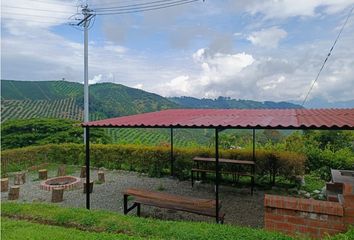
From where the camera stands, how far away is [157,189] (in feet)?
29.7

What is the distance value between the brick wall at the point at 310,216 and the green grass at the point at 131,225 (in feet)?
0.81

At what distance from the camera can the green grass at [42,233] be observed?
4156 mm

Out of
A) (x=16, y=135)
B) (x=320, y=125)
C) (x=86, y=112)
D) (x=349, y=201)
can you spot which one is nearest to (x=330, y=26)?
(x=320, y=125)

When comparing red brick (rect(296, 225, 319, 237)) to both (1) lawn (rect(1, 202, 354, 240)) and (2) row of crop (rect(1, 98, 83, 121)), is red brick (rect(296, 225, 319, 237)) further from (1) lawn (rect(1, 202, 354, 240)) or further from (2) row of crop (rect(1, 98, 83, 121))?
(2) row of crop (rect(1, 98, 83, 121))

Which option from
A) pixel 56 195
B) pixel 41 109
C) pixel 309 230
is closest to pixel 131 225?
pixel 309 230

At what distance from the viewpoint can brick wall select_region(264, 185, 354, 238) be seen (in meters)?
3.80

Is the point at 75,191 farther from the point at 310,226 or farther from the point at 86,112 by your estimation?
the point at 86,112

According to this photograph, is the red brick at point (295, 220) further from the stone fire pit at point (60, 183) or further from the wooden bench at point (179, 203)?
the stone fire pit at point (60, 183)

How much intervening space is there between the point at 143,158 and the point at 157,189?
2.93 m

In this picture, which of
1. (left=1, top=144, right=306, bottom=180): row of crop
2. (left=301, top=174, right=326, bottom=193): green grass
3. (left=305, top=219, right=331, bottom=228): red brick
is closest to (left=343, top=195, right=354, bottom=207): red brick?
(left=305, top=219, right=331, bottom=228): red brick

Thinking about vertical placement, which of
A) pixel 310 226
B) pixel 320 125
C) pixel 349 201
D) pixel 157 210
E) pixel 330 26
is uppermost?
pixel 330 26

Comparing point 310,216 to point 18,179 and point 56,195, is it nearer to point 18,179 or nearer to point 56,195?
point 56,195

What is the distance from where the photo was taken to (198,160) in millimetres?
9914

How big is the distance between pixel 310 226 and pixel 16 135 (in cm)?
2072
